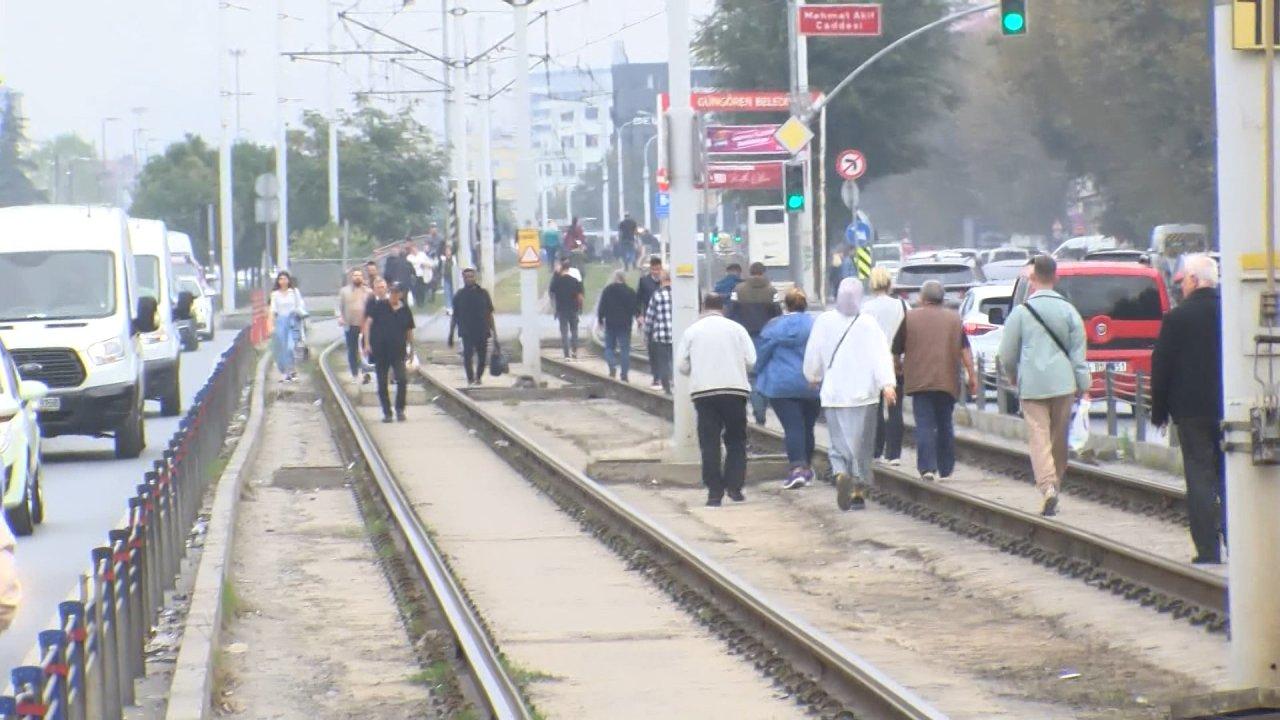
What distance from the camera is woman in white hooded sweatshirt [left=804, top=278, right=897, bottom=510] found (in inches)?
682

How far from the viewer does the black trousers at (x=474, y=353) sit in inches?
1344

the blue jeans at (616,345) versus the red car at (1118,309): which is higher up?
the red car at (1118,309)

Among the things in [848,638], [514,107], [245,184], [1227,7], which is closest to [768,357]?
[848,638]

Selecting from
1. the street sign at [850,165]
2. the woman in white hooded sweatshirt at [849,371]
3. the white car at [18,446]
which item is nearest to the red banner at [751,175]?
the street sign at [850,165]

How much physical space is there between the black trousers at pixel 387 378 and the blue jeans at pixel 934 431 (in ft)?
32.3

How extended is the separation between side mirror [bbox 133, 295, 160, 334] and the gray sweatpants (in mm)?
8347

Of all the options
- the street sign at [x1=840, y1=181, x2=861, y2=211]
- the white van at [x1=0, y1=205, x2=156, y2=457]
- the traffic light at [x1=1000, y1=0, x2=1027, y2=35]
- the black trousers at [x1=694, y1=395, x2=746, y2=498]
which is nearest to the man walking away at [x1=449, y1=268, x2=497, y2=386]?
the traffic light at [x1=1000, y1=0, x2=1027, y2=35]

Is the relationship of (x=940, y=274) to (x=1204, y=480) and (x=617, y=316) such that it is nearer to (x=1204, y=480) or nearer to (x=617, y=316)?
(x=617, y=316)

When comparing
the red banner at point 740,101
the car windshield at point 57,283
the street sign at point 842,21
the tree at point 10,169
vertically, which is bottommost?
the car windshield at point 57,283

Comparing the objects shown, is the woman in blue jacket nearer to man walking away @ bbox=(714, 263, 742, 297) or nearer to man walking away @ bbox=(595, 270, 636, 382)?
man walking away @ bbox=(714, 263, 742, 297)

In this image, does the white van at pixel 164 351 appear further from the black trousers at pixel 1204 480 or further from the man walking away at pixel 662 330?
the black trousers at pixel 1204 480

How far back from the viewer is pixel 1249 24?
8.27 meters

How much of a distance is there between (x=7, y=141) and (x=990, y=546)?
127399 mm

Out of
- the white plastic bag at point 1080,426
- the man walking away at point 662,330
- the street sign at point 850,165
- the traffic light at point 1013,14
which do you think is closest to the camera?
the white plastic bag at point 1080,426
